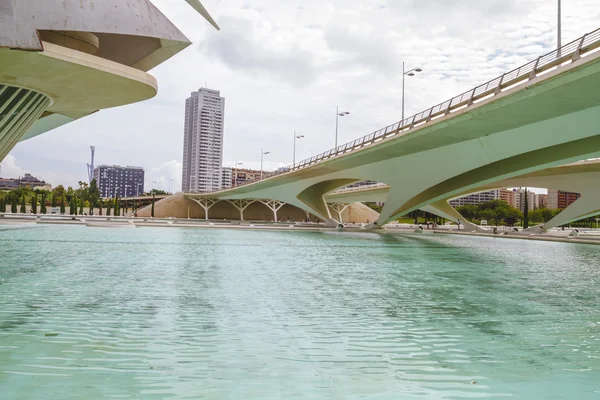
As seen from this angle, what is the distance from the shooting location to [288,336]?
257 inches

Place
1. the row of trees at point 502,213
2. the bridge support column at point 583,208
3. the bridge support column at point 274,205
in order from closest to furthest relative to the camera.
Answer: the bridge support column at point 583,208
the row of trees at point 502,213
the bridge support column at point 274,205

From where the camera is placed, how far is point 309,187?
56281mm

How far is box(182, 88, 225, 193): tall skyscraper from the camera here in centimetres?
17600

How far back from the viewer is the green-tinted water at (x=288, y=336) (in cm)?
462

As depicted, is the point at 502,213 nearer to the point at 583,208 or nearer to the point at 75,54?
the point at 583,208

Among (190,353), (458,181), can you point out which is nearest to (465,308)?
(190,353)

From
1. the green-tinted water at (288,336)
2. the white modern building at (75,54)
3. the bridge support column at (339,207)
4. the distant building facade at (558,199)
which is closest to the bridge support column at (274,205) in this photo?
the bridge support column at (339,207)

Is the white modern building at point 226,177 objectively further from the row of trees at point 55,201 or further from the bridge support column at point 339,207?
the bridge support column at point 339,207

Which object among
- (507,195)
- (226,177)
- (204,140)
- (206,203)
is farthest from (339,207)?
(226,177)

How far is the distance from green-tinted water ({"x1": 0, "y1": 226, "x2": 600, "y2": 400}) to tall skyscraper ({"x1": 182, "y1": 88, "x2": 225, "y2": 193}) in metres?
166

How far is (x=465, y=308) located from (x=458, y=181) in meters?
29.8

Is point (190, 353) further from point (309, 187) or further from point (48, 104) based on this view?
point (309, 187)

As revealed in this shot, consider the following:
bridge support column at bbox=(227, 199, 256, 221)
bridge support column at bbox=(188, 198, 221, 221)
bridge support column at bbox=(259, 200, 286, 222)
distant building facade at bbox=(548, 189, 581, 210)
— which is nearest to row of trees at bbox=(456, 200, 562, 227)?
bridge support column at bbox=(259, 200, 286, 222)

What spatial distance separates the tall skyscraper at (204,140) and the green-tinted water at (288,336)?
166 meters
